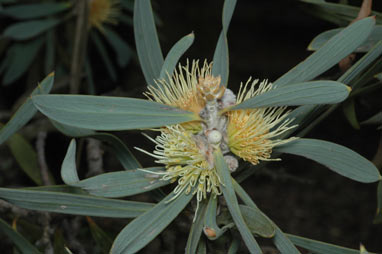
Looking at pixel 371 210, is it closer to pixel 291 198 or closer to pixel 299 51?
pixel 291 198

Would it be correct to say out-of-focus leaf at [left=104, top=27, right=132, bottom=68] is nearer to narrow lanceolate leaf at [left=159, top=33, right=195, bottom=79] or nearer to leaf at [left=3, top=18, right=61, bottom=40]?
leaf at [left=3, top=18, right=61, bottom=40]

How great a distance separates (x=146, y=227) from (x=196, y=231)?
63 mm

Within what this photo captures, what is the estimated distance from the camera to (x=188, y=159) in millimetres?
512

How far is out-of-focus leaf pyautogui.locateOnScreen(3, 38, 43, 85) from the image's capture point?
1276mm

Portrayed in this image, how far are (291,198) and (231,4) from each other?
1511 mm

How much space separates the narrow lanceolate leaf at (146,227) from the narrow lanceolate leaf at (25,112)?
19 cm

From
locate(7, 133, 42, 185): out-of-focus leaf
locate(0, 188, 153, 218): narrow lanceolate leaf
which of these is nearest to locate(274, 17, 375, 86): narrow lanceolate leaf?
locate(0, 188, 153, 218): narrow lanceolate leaf

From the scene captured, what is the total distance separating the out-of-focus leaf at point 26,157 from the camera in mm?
856

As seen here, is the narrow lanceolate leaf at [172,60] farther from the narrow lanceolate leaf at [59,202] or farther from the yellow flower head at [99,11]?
the yellow flower head at [99,11]

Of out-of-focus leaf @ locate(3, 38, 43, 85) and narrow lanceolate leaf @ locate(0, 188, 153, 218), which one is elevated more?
out-of-focus leaf @ locate(3, 38, 43, 85)

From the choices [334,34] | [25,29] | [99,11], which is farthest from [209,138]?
[99,11]

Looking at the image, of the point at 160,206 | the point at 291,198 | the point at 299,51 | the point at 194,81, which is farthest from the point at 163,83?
the point at 299,51

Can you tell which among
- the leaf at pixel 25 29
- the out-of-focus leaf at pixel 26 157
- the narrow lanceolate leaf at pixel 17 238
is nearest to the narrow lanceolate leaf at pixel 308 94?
the narrow lanceolate leaf at pixel 17 238

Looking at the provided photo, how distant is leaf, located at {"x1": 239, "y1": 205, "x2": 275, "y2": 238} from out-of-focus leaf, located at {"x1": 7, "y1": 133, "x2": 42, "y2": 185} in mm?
563
